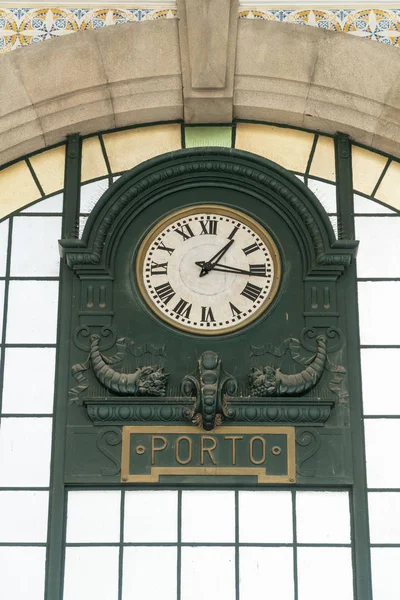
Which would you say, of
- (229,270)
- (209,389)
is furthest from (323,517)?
(229,270)

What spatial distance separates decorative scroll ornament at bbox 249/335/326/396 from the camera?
13.1 metres

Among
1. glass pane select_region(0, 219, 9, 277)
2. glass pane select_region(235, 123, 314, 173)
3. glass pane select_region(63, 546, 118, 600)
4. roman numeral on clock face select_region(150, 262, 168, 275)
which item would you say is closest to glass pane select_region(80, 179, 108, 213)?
glass pane select_region(0, 219, 9, 277)

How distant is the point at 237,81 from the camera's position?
46.0 feet

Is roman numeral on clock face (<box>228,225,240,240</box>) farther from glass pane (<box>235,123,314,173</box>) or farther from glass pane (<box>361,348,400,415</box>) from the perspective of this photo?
glass pane (<box>361,348,400,415</box>)

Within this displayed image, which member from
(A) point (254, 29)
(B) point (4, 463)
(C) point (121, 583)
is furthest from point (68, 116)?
(C) point (121, 583)

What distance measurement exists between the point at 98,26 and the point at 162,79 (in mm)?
762

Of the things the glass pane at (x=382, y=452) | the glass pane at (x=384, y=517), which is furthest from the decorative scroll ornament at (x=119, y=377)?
the glass pane at (x=384, y=517)

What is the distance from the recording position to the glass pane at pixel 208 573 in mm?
12625

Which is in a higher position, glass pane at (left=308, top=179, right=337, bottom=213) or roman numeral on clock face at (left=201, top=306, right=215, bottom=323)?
glass pane at (left=308, top=179, right=337, bottom=213)

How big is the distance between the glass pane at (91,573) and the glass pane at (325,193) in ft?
11.8

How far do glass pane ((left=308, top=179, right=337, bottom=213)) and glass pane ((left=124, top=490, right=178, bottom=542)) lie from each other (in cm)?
294

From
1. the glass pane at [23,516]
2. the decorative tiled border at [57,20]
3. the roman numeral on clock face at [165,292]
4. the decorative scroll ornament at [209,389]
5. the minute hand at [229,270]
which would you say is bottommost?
the glass pane at [23,516]

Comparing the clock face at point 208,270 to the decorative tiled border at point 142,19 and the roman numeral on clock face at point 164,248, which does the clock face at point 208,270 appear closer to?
the roman numeral on clock face at point 164,248

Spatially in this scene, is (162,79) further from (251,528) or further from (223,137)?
(251,528)
